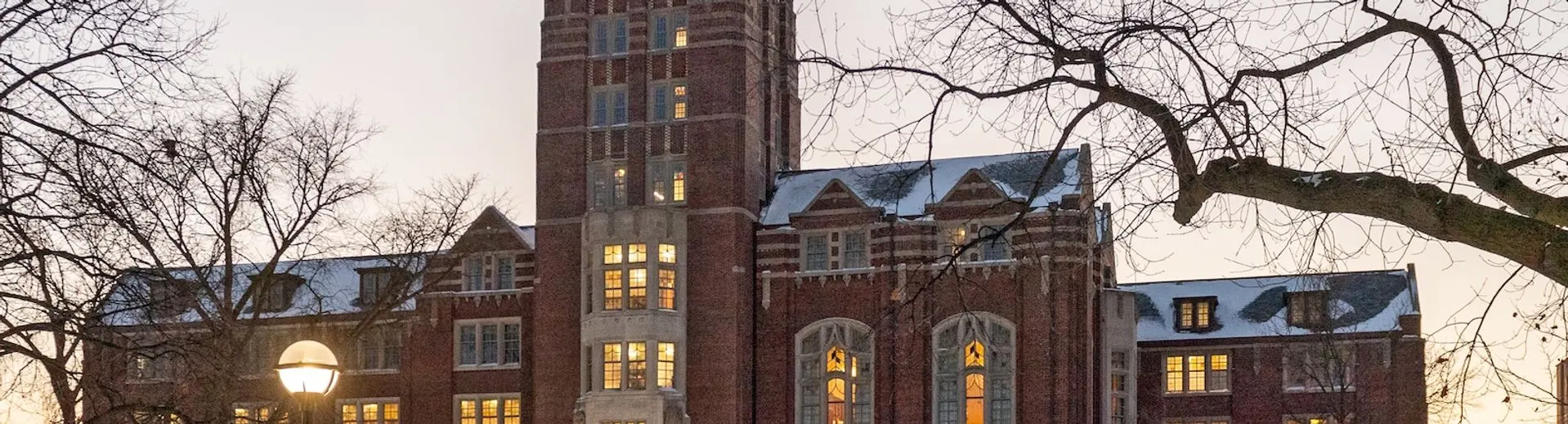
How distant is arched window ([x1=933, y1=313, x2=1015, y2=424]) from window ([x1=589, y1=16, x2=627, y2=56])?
11.7 m

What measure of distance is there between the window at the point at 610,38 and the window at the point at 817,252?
24.0 feet

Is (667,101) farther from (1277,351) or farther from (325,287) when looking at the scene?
(1277,351)

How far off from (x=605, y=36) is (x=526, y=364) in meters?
9.53

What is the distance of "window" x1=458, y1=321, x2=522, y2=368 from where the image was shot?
53.8 metres

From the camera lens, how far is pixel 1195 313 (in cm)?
5897

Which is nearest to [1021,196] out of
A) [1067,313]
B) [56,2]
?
[1067,313]

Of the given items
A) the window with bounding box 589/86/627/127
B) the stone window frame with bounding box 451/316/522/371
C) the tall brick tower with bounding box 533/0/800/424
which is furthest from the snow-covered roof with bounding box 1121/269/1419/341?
the stone window frame with bounding box 451/316/522/371

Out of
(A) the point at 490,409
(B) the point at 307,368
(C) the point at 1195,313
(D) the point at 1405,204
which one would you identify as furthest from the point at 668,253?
(D) the point at 1405,204

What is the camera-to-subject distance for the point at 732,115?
5000 cm

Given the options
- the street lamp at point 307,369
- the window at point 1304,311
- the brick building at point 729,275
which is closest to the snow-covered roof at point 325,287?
the brick building at point 729,275

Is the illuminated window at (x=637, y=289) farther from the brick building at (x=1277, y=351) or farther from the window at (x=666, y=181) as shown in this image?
the brick building at (x=1277, y=351)

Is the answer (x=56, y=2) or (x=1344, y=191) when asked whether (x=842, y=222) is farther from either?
(x=1344, y=191)

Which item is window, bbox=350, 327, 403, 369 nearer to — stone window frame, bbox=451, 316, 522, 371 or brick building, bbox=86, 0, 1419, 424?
brick building, bbox=86, 0, 1419, 424

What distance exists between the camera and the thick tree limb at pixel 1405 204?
11242 millimetres
